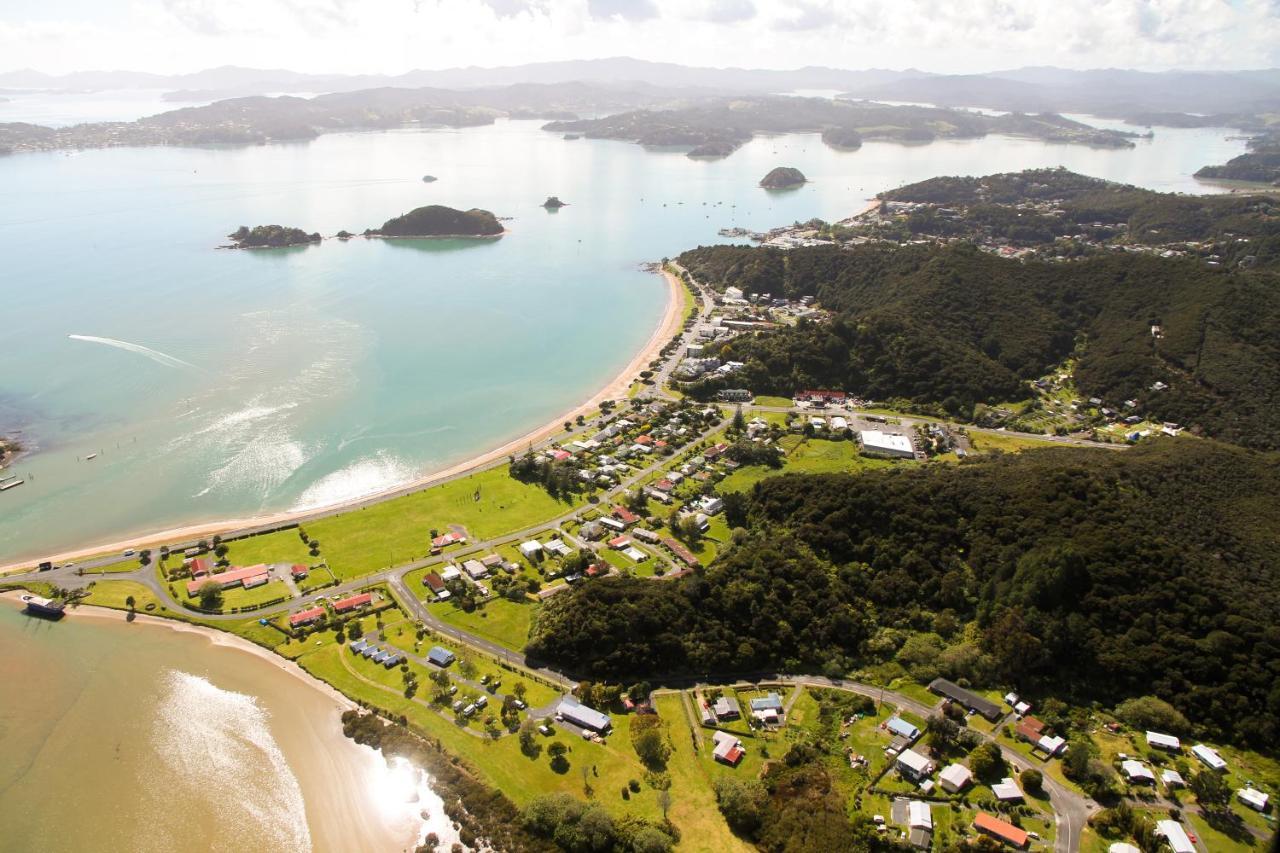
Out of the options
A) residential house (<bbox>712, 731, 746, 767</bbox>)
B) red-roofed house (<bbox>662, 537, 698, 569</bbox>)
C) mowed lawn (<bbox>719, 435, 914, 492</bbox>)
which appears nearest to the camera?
residential house (<bbox>712, 731, 746, 767</bbox>)

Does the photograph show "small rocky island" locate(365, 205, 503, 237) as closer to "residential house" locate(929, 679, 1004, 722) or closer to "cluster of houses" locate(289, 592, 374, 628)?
"cluster of houses" locate(289, 592, 374, 628)

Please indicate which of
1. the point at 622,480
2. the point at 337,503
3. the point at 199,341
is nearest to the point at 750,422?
the point at 622,480

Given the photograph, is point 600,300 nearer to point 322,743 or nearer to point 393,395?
point 393,395

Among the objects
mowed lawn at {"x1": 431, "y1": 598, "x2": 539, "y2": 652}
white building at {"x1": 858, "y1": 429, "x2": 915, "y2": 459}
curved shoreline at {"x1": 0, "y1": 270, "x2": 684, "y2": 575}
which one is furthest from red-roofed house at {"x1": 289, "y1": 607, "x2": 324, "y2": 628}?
white building at {"x1": 858, "y1": 429, "x2": 915, "y2": 459}

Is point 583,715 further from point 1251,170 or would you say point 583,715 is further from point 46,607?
point 1251,170

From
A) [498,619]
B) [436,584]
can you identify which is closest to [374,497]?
[436,584]

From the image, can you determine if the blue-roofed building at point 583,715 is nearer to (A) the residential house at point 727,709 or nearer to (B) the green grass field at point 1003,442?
(A) the residential house at point 727,709
